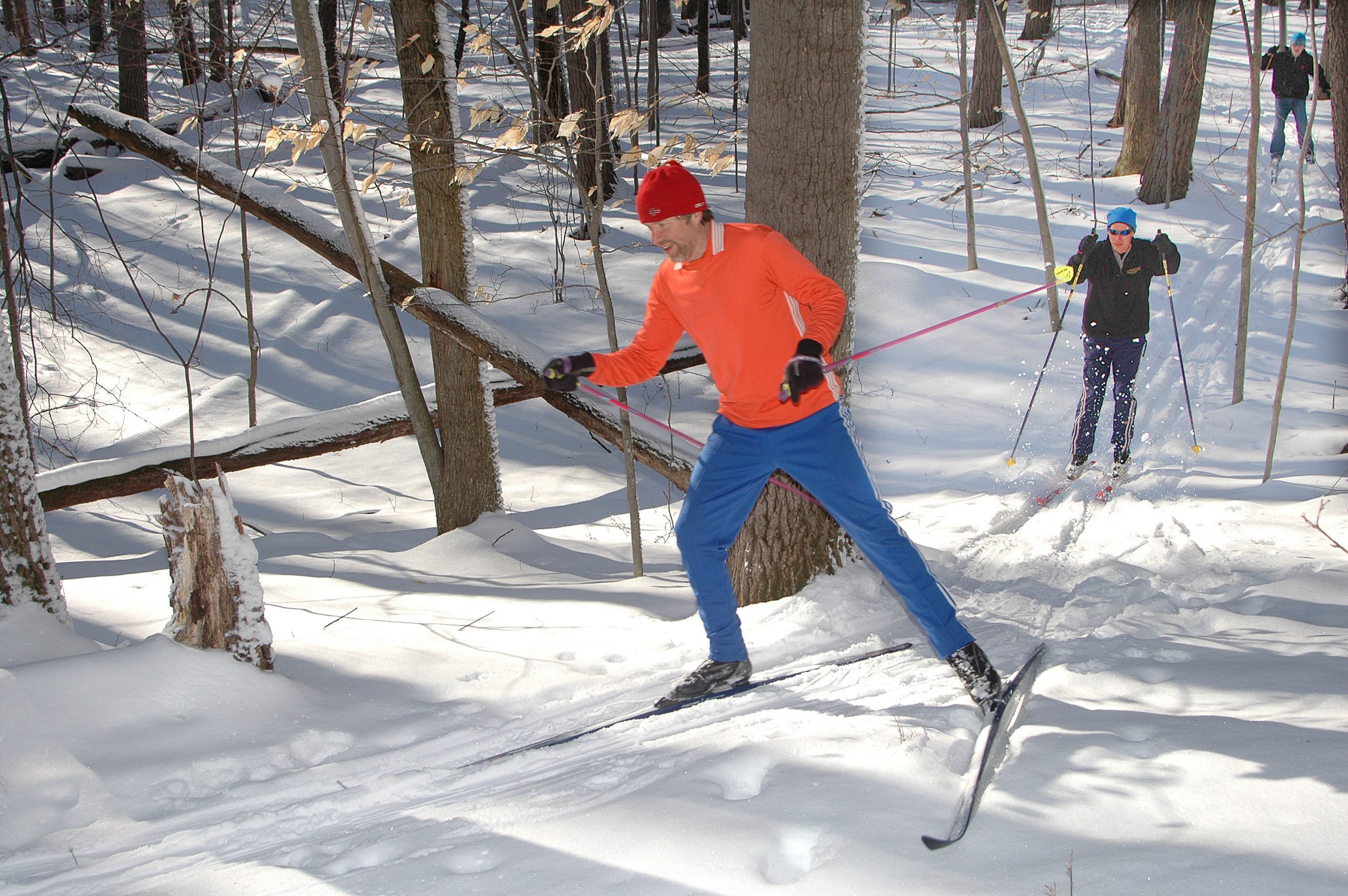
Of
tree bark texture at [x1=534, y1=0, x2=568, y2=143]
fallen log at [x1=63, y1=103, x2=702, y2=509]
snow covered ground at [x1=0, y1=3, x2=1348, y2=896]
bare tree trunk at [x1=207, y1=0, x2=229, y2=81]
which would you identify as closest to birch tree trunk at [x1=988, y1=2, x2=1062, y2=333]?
snow covered ground at [x1=0, y1=3, x2=1348, y2=896]

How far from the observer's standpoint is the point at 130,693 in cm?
322

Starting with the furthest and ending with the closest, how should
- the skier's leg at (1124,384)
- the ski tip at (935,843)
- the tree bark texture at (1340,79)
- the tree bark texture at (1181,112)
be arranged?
the tree bark texture at (1181,112)
the tree bark texture at (1340,79)
the skier's leg at (1124,384)
the ski tip at (935,843)

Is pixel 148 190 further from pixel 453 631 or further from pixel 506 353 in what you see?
pixel 453 631

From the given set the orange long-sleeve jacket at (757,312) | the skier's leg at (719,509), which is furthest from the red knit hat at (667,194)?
the skier's leg at (719,509)

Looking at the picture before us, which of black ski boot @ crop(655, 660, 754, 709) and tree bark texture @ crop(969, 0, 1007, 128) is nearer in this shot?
black ski boot @ crop(655, 660, 754, 709)

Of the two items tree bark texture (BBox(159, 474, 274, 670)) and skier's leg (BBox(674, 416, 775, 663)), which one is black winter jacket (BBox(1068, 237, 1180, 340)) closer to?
skier's leg (BBox(674, 416, 775, 663))

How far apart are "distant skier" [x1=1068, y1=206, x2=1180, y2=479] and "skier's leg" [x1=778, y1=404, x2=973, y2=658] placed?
390 cm

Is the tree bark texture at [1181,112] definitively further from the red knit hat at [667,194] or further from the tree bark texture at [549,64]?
the red knit hat at [667,194]

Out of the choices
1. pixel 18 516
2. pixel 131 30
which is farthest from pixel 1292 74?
pixel 18 516

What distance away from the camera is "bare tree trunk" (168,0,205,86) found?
17.7 feet

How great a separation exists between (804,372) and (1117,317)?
14.2 ft

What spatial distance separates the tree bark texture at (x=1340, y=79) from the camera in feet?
23.5

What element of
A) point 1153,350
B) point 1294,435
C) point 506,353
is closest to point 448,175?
point 506,353

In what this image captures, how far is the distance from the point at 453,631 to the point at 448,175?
10.2 ft
